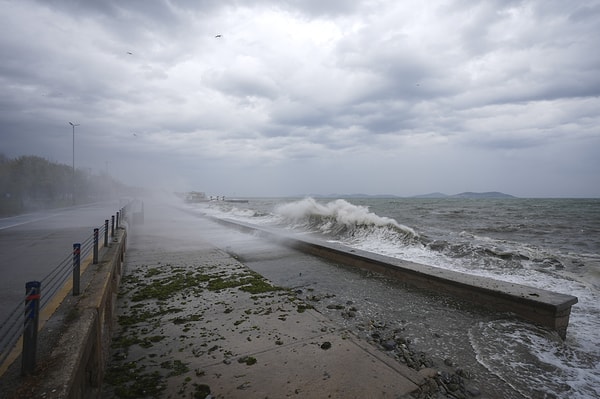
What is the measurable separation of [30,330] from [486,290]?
6235 mm

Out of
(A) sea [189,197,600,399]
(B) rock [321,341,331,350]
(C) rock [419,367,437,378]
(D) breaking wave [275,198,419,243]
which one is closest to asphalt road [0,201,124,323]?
(B) rock [321,341,331,350]

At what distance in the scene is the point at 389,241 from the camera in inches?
514

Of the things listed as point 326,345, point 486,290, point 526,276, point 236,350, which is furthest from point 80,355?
point 526,276

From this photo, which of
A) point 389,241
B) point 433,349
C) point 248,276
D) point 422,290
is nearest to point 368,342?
point 433,349

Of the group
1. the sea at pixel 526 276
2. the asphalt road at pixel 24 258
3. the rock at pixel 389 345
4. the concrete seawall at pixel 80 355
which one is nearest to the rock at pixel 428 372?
the rock at pixel 389 345

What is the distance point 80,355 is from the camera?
2.53 meters

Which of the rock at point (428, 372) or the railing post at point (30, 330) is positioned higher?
the railing post at point (30, 330)

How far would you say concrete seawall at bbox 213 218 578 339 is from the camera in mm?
4353

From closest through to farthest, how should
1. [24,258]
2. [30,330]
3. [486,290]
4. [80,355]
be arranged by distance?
[30,330] < [80,355] < [486,290] < [24,258]

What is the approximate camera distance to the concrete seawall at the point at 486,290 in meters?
4.35

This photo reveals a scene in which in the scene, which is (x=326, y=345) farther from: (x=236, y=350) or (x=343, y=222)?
(x=343, y=222)

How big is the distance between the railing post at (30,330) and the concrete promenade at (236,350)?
2.68ft

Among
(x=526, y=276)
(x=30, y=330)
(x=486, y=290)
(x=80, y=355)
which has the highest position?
(x=30, y=330)

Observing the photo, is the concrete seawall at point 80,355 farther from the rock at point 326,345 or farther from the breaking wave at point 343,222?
the breaking wave at point 343,222
